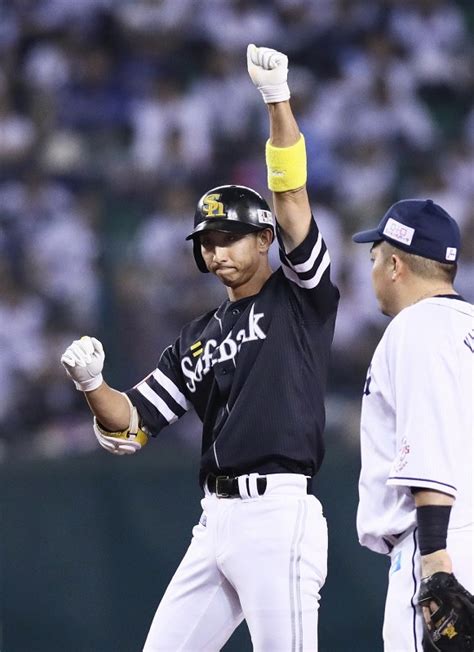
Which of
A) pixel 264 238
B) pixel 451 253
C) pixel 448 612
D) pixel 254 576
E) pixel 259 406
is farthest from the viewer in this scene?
pixel 264 238

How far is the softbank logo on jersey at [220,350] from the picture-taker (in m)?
3.40

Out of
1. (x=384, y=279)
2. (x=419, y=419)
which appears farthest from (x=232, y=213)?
(x=419, y=419)

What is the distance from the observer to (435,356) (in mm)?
2768

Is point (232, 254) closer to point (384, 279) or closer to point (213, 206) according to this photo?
point (213, 206)

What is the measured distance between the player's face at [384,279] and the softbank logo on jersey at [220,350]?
1.47ft

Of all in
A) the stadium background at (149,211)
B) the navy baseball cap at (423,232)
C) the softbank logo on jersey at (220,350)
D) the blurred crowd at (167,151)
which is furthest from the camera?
the blurred crowd at (167,151)

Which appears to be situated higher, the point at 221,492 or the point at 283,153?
the point at 283,153

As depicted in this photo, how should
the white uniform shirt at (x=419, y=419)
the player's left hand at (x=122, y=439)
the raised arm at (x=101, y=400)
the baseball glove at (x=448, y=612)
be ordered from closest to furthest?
the baseball glove at (x=448, y=612) → the white uniform shirt at (x=419, y=419) → the raised arm at (x=101, y=400) → the player's left hand at (x=122, y=439)

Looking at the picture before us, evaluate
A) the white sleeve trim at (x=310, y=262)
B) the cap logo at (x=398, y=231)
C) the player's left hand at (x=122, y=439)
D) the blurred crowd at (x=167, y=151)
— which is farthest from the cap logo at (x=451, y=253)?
the blurred crowd at (x=167, y=151)

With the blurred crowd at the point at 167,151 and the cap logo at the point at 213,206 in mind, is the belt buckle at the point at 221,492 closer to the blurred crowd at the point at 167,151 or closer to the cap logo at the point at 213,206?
the cap logo at the point at 213,206

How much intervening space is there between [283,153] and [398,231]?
1.44 ft

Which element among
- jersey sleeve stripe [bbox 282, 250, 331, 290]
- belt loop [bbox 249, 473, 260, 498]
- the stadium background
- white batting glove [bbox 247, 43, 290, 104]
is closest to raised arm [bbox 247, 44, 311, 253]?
white batting glove [bbox 247, 43, 290, 104]

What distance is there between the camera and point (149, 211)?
25.6 ft

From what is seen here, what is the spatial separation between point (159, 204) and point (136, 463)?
8.89ft
